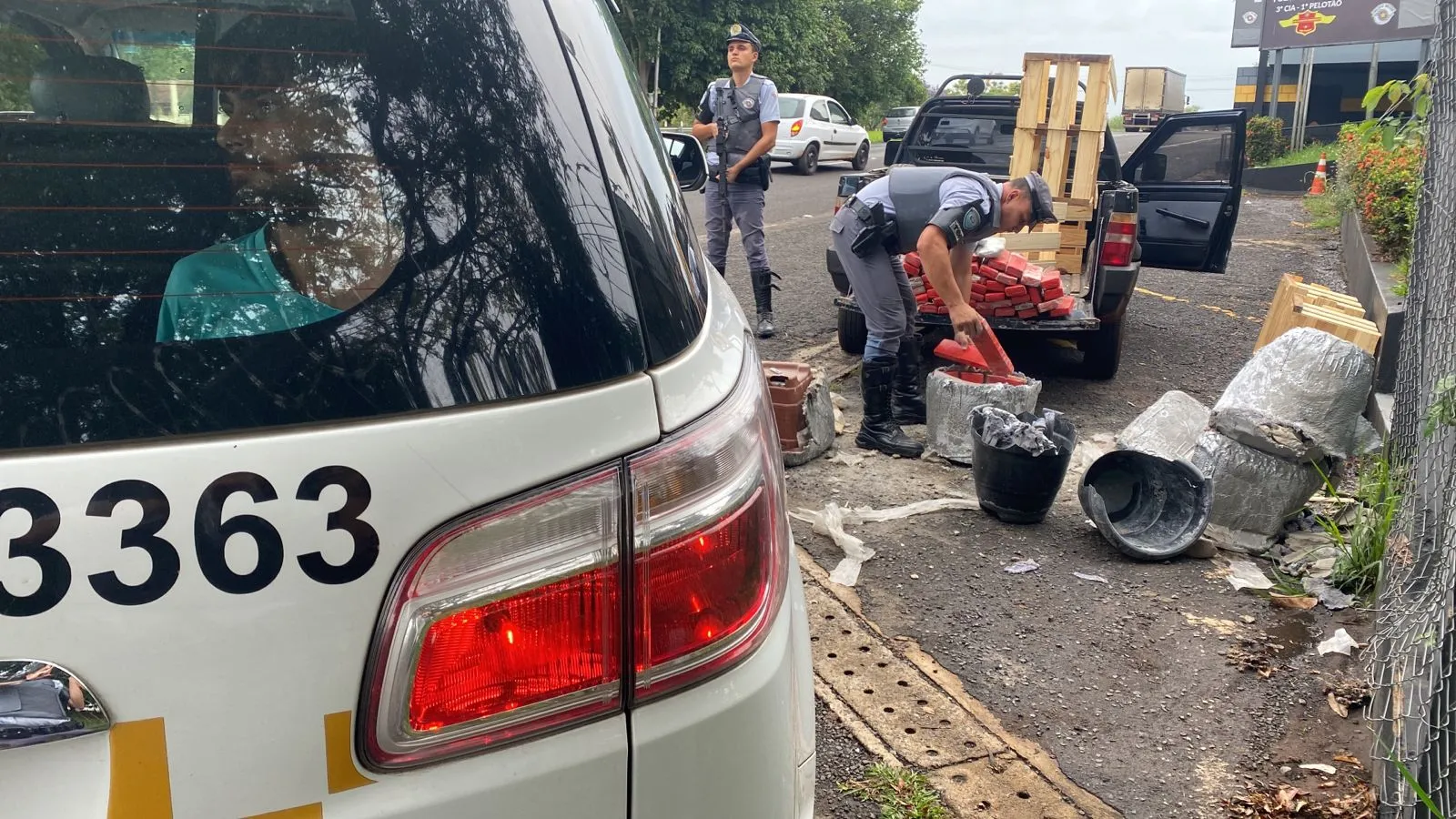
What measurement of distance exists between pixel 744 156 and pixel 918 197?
2.32 m

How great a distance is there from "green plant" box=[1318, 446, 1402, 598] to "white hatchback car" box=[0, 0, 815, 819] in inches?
128

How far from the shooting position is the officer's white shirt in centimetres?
477

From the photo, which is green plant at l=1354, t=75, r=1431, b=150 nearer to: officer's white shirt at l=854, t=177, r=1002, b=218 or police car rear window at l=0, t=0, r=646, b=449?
officer's white shirt at l=854, t=177, r=1002, b=218

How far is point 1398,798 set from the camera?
7.98 ft

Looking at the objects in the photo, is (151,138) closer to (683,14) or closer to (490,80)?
(490,80)

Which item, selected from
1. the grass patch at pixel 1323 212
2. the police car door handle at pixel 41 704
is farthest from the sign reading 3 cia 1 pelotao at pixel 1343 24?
the police car door handle at pixel 41 704

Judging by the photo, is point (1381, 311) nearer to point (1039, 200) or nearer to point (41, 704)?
point (1039, 200)

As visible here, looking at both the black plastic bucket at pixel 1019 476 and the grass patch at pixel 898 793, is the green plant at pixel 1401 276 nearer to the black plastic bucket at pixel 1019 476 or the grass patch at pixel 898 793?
the black plastic bucket at pixel 1019 476

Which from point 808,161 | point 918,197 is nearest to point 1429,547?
point 918,197

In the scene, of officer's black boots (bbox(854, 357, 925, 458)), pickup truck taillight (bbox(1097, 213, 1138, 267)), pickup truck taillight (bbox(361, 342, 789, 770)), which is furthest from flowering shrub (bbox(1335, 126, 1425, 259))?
pickup truck taillight (bbox(361, 342, 789, 770))

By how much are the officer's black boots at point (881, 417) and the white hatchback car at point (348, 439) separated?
4008 millimetres

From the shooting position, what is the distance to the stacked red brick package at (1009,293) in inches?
227

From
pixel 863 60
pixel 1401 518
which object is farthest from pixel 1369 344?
pixel 863 60

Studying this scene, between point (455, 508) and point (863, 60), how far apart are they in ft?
151
